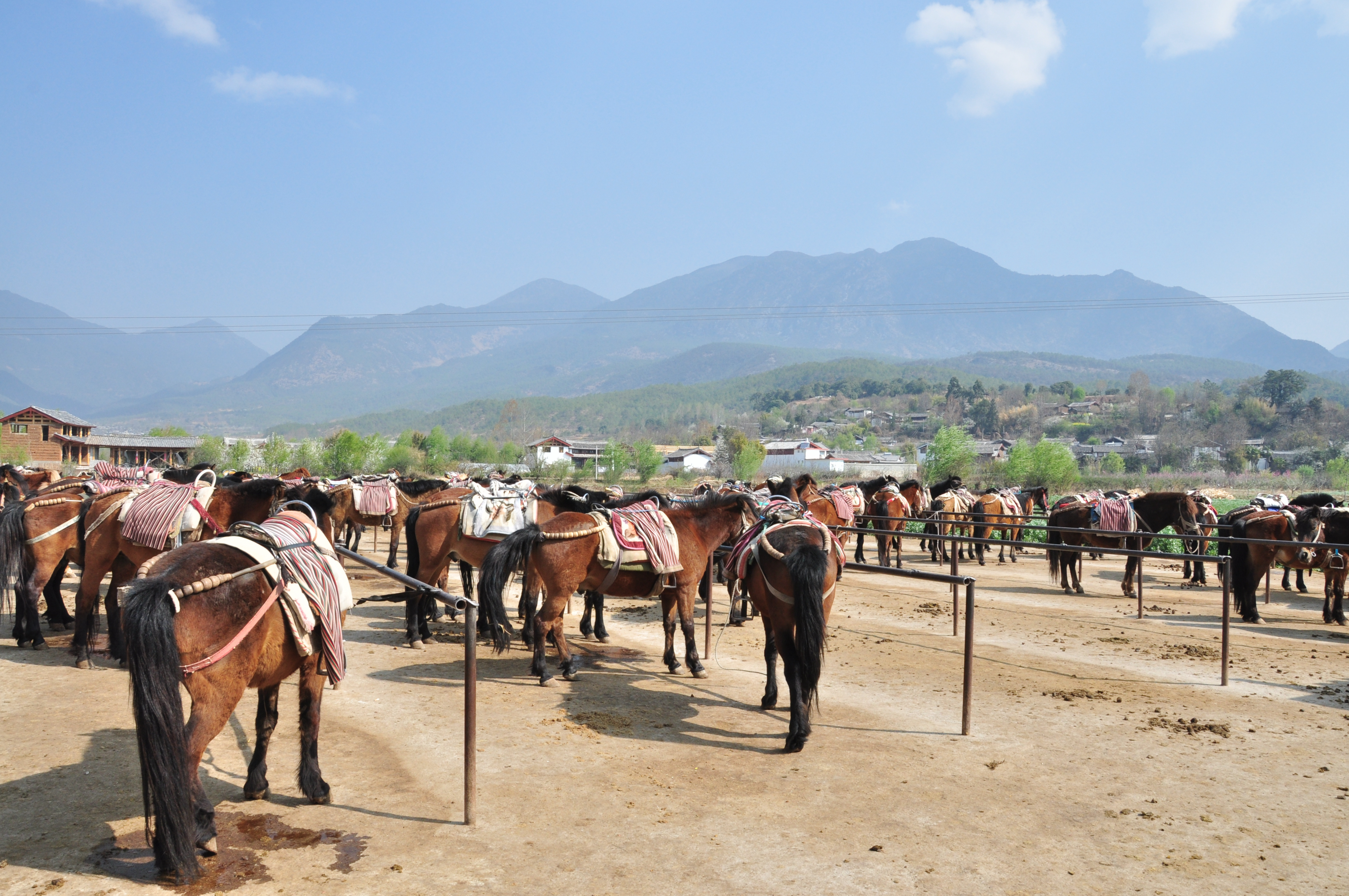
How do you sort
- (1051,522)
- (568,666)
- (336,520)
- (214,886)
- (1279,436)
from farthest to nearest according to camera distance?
(1279,436) → (1051,522) → (336,520) → (568,666) → (214,886)

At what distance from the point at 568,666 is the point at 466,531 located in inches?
98.4

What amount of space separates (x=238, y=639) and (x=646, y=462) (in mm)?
83095

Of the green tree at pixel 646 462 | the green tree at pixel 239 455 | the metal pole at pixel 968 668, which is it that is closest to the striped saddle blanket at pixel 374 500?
the metal pole at pixel 968 668

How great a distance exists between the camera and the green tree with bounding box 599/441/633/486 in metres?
86.9

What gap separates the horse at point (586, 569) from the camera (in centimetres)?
801

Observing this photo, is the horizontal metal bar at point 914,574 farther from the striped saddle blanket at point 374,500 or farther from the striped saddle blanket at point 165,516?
the striped saddle blanket at point 374,500

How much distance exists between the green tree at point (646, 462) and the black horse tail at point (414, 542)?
237ft

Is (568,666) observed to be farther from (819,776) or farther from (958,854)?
(958,854)

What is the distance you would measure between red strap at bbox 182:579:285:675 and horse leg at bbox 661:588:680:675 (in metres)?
4.68

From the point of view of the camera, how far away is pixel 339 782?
5.37 metres

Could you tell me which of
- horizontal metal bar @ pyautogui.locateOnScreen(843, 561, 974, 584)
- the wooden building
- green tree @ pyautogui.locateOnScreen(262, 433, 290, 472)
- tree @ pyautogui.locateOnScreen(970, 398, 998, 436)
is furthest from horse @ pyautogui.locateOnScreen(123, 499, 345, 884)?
tree @ pyautogui.locateOnScreen(970, 398, 998, 436)

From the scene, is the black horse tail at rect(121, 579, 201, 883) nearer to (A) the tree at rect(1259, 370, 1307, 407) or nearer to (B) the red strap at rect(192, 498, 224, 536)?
(B) the red strap at rect(192, 498, 224, 536)

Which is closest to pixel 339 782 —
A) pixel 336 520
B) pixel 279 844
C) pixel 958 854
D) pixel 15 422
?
pixel 279 844

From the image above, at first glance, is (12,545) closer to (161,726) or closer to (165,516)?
(165,516)
